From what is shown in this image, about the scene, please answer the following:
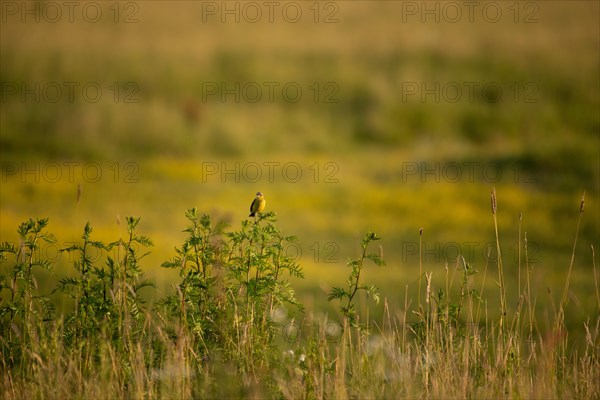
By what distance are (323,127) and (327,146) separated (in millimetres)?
1532

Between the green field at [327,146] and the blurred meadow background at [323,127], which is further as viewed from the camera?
the blurred meadow background at [323,127]

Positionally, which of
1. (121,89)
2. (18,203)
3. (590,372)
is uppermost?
(121,89)

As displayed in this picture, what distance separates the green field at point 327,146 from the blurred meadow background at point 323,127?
0.10 meters

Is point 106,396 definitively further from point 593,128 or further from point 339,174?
point 593,128

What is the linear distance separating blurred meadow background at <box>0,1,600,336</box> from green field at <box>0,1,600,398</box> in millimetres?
95

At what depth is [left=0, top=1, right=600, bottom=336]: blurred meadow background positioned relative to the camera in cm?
1703

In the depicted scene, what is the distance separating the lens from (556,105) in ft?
90.9

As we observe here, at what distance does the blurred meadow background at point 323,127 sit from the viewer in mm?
17031

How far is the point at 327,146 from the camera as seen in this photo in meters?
27.1


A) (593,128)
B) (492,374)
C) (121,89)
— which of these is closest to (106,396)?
(492,374)

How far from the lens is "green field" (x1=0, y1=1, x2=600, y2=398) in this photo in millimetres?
10547

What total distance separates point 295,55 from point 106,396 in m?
30.3

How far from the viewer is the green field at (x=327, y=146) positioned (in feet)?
34.6

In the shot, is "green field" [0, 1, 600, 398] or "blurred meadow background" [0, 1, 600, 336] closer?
"green field" [0, 1, 600, 398]
